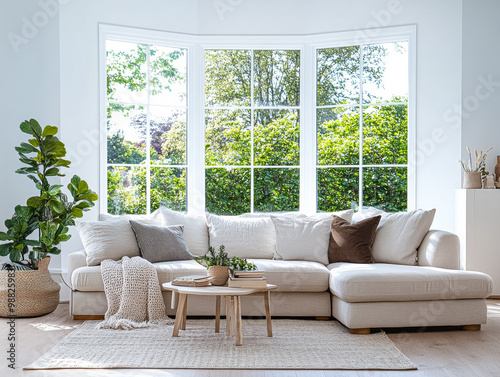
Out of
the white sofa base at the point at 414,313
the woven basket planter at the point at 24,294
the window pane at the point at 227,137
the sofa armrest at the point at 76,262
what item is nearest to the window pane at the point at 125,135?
the window pane at the point at 227,137

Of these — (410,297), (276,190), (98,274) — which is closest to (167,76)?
(276,190)

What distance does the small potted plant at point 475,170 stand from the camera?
5449mm

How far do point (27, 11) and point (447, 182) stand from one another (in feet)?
14.5

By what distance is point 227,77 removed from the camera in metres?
6.12

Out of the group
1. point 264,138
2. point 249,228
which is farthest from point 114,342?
point 264,138

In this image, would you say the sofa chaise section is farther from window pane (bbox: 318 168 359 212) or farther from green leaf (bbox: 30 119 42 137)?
green leaf (bbox: 30 119 42 137)

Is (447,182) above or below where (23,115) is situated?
below

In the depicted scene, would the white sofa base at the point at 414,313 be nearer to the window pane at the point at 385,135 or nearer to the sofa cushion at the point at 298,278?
the sofa cushion at the point at 298,278

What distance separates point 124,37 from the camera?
579 centimetres

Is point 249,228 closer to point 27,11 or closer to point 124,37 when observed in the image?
point 124,37

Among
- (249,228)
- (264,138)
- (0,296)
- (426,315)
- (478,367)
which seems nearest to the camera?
(478,367)

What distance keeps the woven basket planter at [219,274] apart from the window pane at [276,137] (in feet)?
7.65

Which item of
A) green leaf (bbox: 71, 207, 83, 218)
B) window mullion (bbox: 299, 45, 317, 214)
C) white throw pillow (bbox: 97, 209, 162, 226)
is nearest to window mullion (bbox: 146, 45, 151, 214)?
white throw pillow (bbox: 97, 209, 162, 226)

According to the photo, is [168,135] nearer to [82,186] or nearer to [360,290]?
[82,186]
